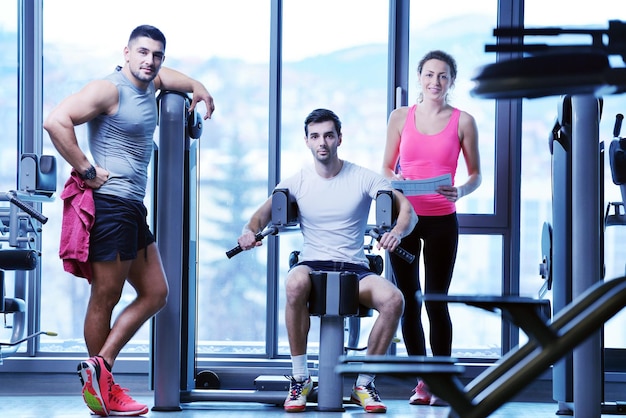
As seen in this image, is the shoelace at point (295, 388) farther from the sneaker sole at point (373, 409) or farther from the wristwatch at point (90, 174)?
the wristwatch at point (90, 174)

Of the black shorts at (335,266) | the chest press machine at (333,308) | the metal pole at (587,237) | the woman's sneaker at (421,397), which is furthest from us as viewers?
the woman's sneaker at (421,397)

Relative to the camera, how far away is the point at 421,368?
1.46 metres

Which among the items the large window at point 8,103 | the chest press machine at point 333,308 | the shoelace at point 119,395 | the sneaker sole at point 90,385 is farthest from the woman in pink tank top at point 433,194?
the large window at point 8,103

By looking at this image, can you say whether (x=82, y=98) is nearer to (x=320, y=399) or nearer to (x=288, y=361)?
(x=320, y=399)

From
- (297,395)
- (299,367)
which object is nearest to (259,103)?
(299,367)

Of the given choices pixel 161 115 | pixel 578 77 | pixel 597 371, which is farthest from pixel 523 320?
pixel 161 115

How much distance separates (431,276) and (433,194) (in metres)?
0.37

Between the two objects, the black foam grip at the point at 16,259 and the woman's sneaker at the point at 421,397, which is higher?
the black foam grip at the point at 16,259

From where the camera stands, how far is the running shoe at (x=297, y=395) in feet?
11.9

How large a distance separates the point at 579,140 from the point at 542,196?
5.08 feet

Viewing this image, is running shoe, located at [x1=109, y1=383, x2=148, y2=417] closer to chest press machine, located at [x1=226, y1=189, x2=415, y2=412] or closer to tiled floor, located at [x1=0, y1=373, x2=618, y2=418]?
tiled floor, located at [x1=0, y1=373, x2=618, y2=418]

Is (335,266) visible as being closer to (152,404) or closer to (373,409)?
(373,409)

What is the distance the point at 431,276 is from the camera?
156 inches

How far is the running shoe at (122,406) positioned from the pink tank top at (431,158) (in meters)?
1.47
